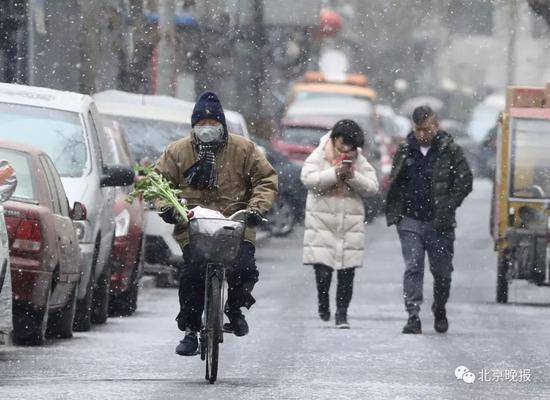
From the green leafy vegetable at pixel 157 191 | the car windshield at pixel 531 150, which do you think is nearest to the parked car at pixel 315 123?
the car windshield at pixel 531 150

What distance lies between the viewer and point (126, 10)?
31594 mm

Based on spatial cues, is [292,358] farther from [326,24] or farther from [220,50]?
[326,24]

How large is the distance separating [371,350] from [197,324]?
2.46 m

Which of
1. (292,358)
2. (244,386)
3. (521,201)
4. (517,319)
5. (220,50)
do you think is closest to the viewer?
(244,386)

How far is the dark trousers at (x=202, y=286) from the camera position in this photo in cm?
1257

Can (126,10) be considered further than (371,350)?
Yes

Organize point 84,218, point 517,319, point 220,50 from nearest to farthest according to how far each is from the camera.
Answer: point 84,218, point 517,319, point 220,50

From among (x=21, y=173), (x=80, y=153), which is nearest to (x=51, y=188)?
(x=21, y=173)

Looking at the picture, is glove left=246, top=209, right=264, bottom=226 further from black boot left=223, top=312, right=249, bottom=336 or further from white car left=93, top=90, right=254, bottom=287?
white car left=93, top=90, right=254, bottom=287

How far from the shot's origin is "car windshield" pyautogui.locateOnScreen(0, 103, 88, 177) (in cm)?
1706

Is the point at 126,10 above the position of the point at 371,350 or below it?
above

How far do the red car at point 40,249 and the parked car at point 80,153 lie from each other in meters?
0.75

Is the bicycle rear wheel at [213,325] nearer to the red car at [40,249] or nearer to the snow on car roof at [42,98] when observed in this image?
the red car at [40,249]

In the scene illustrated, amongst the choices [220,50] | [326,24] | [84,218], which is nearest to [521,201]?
[84,218]
